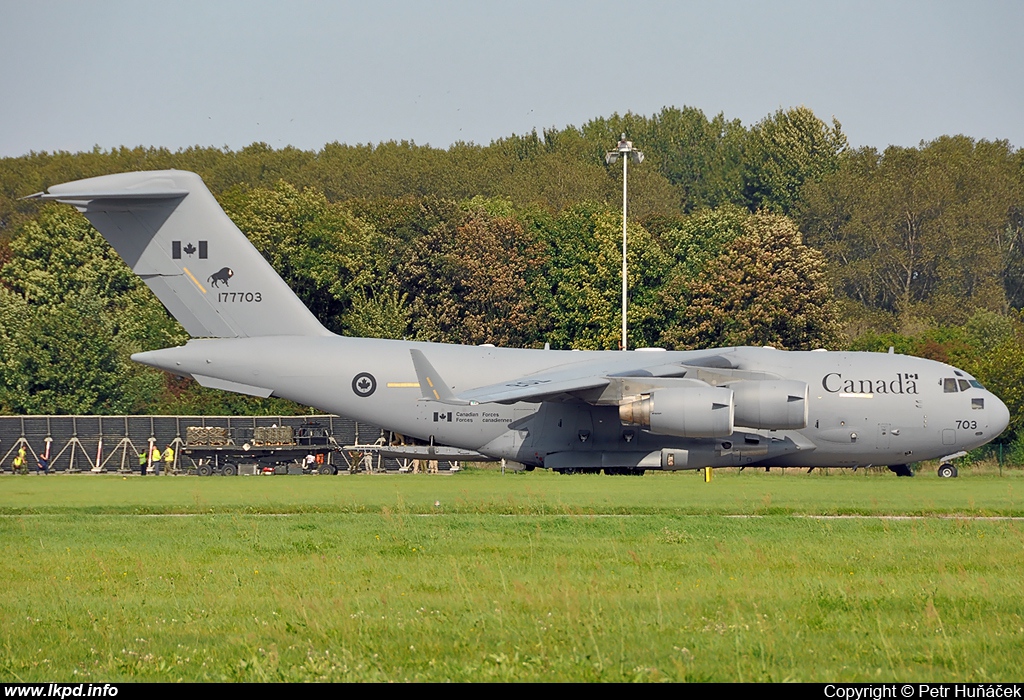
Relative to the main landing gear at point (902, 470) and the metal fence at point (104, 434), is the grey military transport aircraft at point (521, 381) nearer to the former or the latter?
the main landing gear at point (902, 470)

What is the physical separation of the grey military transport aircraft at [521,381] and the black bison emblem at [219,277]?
0.03 metres

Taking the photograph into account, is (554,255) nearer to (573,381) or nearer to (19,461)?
(19,461)

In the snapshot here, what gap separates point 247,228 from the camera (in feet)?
210

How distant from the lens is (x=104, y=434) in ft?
148

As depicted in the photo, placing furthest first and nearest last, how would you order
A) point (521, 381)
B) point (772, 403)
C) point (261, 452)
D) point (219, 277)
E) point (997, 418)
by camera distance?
point (261, 452), point (219, 277), point (997, 418), point (521, 381), point (772, 403)

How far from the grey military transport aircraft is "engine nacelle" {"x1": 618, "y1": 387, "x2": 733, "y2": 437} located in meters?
0.13

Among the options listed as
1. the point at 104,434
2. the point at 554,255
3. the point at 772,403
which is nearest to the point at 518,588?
the point at 772,403

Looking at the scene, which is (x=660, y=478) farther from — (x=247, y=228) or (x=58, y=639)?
(x=247, y=228)

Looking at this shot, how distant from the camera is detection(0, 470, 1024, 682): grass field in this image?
31.4 feet

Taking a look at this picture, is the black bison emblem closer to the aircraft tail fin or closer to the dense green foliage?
the aircraft tail fin

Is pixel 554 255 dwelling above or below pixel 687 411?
above

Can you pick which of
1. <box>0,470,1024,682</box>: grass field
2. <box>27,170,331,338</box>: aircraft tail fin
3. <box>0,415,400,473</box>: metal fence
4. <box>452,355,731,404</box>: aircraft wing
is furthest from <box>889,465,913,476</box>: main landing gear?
<box>0,415,400,473</box>: metal fence

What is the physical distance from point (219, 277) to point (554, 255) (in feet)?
116
